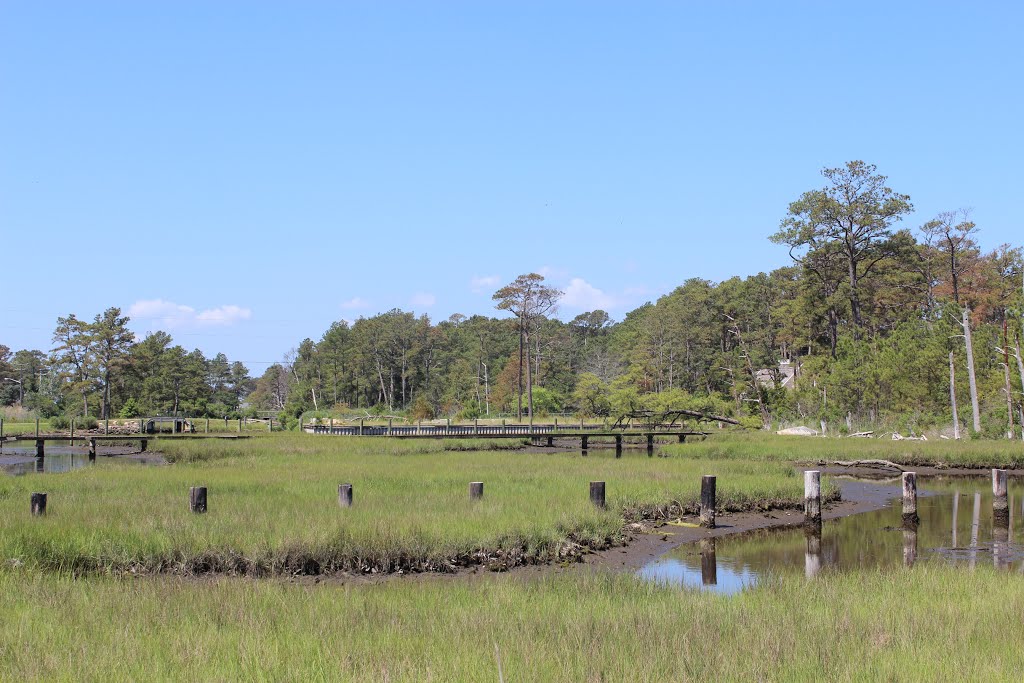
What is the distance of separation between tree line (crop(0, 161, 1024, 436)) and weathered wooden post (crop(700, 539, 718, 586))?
1171 inches

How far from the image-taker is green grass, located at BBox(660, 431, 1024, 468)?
3566 centimetres

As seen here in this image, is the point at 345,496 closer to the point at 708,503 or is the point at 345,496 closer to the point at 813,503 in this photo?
the point at 708,503

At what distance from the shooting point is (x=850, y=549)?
17.9m

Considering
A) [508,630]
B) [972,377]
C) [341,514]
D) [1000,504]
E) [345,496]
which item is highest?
[972,377]

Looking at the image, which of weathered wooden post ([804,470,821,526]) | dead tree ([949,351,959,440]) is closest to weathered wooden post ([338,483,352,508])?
weathered wooden post ([804,470,821,526])

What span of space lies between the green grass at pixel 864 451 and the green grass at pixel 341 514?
7814 mm

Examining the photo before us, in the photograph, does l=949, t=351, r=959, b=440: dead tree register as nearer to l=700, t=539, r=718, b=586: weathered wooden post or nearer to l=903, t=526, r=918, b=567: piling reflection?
l=903, t=526, r=918, b=567: piling reflection

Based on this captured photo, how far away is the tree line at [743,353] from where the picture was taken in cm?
4953

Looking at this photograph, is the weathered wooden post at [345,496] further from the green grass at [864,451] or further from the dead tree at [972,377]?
the dead tree at [972,377]

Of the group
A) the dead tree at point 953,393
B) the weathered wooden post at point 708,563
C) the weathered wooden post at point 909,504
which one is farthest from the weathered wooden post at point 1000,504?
the dead tree at point 953,393

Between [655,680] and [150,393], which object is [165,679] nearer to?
[655,680]

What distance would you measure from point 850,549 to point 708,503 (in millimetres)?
3137

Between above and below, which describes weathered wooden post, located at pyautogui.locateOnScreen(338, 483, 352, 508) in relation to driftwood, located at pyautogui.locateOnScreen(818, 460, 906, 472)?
above

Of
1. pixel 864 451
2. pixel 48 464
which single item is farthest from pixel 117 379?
pixel 864 451
